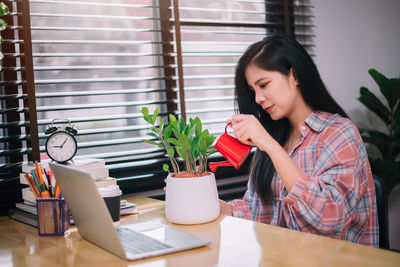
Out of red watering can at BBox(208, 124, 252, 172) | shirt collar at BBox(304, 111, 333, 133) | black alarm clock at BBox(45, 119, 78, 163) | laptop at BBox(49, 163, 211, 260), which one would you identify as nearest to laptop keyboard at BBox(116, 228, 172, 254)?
laptop at BBox(49, 163, 211, 260)

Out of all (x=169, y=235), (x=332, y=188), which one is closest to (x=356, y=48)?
(x=332, y=188)

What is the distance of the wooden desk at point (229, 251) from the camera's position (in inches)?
39.9

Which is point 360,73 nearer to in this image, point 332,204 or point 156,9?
point 156,9

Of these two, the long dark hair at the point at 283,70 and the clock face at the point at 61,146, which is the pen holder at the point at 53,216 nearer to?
the clock face at the point at 61,146

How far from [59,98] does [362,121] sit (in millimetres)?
2060

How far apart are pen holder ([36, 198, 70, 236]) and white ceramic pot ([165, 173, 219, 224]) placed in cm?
34

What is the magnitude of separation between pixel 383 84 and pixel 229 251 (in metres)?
2.25

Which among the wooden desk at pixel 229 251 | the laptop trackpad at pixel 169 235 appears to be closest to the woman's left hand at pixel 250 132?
the wooden desk at pixel 229 251

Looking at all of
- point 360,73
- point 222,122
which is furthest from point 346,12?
point 222,122

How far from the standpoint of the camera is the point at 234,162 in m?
1.58

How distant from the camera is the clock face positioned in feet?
6.06

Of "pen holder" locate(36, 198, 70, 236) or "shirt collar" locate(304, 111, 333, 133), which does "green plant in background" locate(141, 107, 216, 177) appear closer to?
"pen holder" locate(36, 198, 70, 236)

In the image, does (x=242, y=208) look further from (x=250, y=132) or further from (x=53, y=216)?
(x=53, y=216)

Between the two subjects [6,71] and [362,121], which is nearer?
[6,71]
